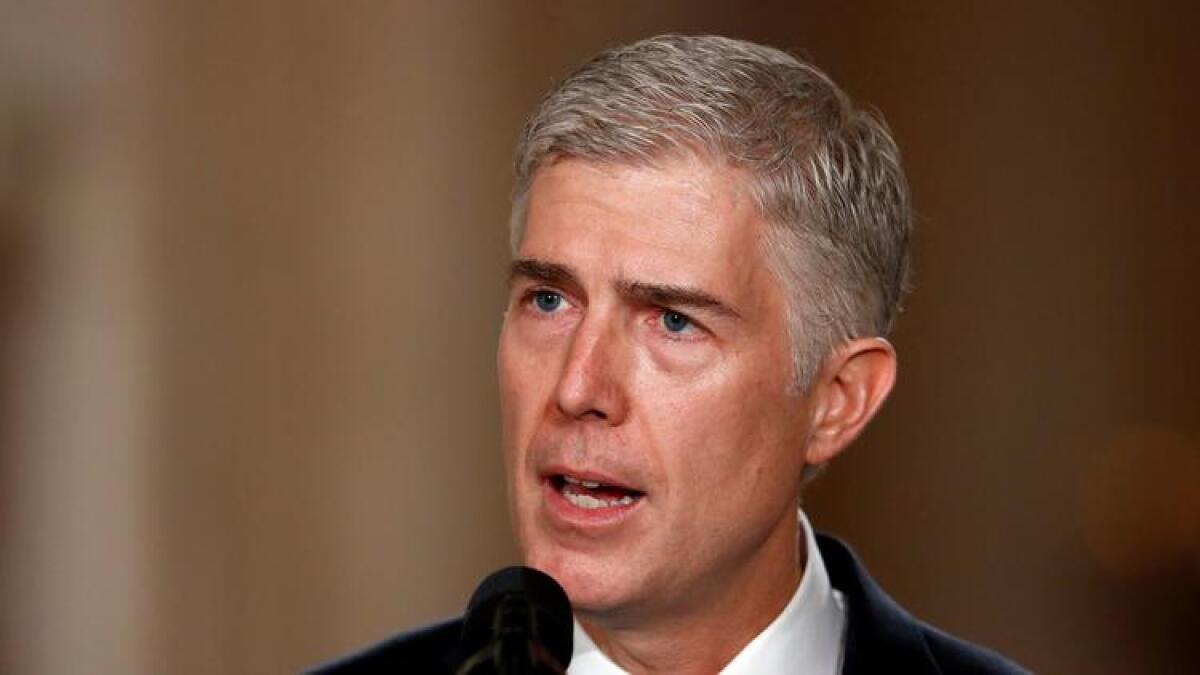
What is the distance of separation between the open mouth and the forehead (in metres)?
A: 0.24

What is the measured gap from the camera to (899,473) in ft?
14.3

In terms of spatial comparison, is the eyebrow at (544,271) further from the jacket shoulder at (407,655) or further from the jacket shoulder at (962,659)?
the jacket shoulder at (962,659)

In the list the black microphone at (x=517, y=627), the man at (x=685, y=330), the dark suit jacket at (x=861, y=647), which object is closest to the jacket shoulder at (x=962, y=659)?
the dark suit jacket at (x=861, y=647)

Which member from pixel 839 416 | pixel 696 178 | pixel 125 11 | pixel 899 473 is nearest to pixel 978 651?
pixel 839 416

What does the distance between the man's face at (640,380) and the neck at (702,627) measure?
5cm

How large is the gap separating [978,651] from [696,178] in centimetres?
84

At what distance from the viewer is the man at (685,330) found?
2127 mm

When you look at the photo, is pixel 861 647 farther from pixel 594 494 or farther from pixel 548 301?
pixel 548 301

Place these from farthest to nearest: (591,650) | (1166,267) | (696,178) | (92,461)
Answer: (1166,267), (92,461), (591,650), (696,178)

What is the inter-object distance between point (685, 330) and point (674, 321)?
0.7 inches

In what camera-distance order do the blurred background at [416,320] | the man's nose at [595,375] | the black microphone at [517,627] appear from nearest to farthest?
the black microphone at [517,627]
the man's nose at [595,375]
the blurred background at [416,320]

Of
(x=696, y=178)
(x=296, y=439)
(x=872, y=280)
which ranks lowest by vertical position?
(x=296, y=439)

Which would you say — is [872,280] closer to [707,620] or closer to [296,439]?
[707,620]

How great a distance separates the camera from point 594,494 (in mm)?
2145
